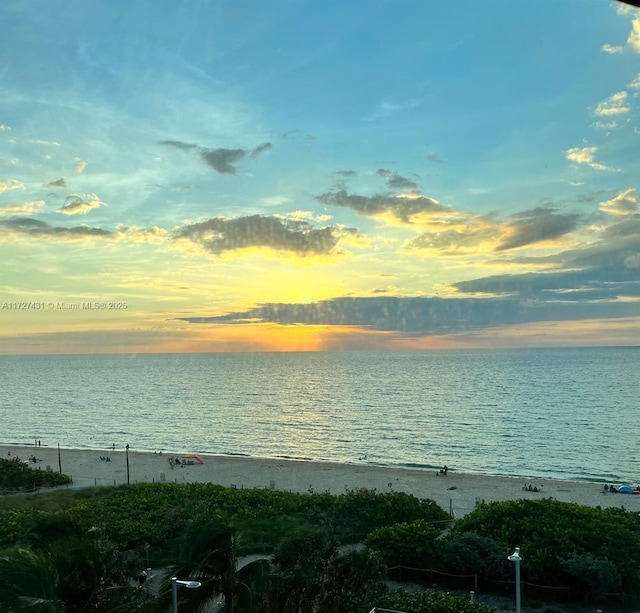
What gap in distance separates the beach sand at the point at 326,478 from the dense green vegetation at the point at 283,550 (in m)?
9.80

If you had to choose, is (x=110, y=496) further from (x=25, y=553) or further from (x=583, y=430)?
(x=583, y=430)

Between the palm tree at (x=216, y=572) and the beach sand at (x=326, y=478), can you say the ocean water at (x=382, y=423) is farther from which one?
the palm tree at (x=216, y=572)

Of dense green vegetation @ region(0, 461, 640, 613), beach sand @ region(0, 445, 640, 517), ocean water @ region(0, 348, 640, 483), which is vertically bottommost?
ocean water @ region(0, 348, 640, 483)

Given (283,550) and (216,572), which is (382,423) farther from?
(216,572)

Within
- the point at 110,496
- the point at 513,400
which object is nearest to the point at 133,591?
the point at 110,496

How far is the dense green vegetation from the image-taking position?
42.1ft

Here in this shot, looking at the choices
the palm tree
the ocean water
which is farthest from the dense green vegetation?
the ocean water

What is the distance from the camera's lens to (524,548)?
875 inches

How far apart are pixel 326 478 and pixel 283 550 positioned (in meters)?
35.2

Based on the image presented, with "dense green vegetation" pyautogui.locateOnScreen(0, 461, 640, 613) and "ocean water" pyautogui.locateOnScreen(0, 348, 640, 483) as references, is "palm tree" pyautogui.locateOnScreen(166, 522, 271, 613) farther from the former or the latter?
"ocean water" pyautogui.locateOnScreen(0, 348, 640, 483)

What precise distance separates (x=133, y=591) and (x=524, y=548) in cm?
1512

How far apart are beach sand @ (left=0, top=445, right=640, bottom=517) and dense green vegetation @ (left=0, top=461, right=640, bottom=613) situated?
9.80m

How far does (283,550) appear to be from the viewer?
1738 centimetres

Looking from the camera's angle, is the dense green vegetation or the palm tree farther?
the palm tree
